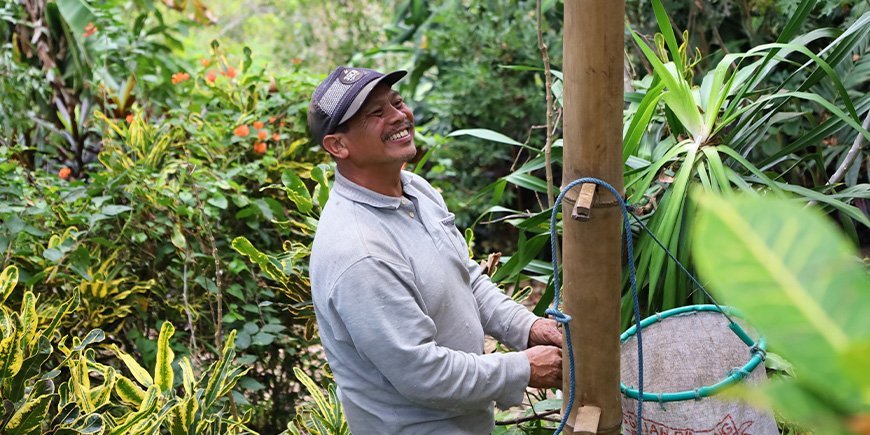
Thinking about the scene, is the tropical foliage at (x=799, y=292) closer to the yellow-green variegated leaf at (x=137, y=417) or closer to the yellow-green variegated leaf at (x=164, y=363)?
the yellow-green variegated leaf at (x=137, y=417)

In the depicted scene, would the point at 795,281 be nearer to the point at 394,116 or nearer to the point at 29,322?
the point at 394,116

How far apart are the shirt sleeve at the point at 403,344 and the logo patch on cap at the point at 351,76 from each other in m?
0.43

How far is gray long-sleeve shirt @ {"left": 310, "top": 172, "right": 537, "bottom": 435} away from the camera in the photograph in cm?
171

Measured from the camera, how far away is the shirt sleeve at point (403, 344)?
1702 millimetres

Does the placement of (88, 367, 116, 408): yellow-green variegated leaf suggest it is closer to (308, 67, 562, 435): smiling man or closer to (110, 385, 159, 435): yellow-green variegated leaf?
(110, 385, 159, 435): yellow-green variegated leaf

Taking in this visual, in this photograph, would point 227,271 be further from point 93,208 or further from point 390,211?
point 390,211

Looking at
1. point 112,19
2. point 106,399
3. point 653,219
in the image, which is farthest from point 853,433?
point 112,19

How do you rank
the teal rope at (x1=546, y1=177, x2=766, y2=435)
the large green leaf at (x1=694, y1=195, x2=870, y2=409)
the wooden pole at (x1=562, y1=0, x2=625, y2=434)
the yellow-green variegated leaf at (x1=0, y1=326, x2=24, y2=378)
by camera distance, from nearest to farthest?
the large green leaf at (x1=694, y1=195, x2=870, y2=409) → the wooden pole at (x1=562, y1=0, x2=625, y2=434) → the teal rope at (x1=546, y1=177, x2=766, y2=435) → the yellow-green variegated leaf at (x1=0, y1=326, x2=24, y2=378)

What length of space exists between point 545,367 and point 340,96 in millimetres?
727

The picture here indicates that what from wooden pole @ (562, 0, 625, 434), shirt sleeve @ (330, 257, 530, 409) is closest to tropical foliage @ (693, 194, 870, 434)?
wooden pole @ (562, 0, 625, 434)

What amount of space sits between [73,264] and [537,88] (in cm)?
290

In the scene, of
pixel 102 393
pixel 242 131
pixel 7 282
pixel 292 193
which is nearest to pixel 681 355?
pixel 292 193

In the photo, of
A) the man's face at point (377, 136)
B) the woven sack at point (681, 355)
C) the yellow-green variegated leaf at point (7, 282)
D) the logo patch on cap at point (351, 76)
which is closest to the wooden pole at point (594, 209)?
the woven sack at point (681, 355)

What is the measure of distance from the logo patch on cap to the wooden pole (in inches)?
23.5
